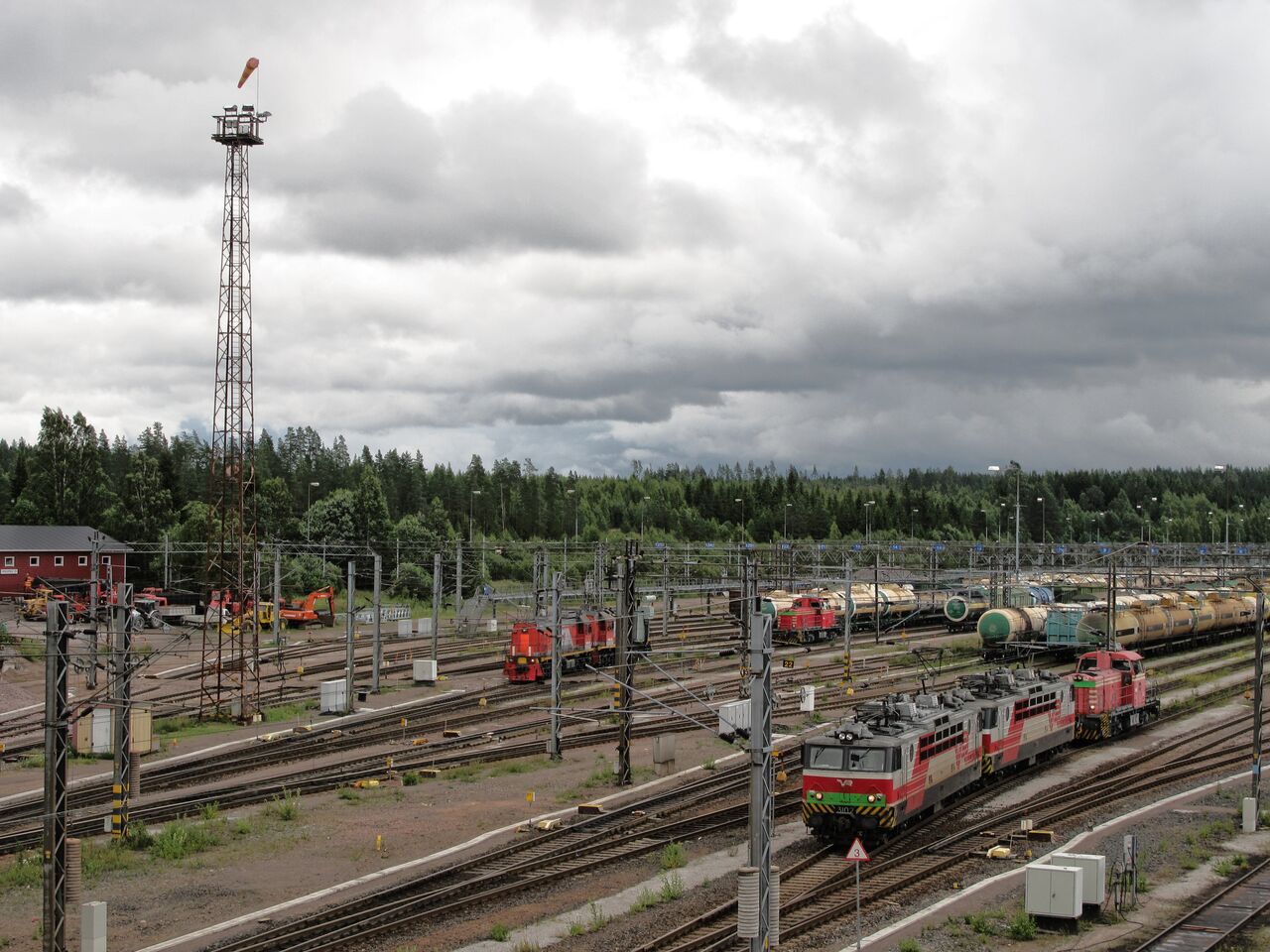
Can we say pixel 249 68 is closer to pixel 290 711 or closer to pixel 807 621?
pixel 290 711

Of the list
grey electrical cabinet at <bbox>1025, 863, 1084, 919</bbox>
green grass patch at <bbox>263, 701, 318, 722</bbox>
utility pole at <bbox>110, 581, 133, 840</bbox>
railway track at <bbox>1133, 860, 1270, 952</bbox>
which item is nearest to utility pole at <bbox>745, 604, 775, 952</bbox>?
grey electrical cabinet at <bbox>1025, 863, 1084, 919</bbox>

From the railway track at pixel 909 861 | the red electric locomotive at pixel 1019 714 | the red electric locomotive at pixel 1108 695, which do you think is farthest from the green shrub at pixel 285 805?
the red electric locomotive at pixel 1108 695

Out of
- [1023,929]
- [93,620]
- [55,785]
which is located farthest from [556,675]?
[55,785]

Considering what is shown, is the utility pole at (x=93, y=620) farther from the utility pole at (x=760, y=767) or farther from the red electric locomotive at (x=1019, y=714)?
the red electric locomotive at (x=1019, y=714)

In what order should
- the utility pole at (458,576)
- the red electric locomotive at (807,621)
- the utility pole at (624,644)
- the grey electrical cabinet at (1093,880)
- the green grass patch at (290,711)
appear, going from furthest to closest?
the red electric locomotive at (807,621)
the utility pole at (458,576)
the green grass patch at (290,711)
the utility pole at (624,644)
the grey electrical cabinet at (1093,880)

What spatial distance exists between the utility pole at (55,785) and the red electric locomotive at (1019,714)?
25.8 meters

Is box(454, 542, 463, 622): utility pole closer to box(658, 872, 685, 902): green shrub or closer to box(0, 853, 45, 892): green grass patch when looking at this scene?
box(0, 853, 45, 892): green grass patch

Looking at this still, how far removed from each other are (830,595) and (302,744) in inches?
1974

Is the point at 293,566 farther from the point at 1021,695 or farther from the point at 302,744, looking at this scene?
the point at 1021,695

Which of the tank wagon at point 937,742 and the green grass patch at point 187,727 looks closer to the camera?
the tank wagon at point 937,742

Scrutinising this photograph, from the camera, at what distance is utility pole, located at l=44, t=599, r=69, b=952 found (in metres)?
23.0

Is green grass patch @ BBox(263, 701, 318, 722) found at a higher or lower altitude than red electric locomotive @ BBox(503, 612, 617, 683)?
lower

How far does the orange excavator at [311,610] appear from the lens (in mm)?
98250

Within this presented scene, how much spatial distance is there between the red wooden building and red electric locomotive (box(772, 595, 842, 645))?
167ft
